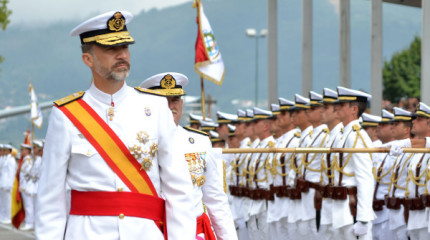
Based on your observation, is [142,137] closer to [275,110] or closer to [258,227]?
[258,227]

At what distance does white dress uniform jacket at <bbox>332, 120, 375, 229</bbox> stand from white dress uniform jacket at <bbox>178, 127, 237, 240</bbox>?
3.56 m

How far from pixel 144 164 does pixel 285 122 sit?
8.58m

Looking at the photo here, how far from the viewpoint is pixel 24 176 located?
26266mm

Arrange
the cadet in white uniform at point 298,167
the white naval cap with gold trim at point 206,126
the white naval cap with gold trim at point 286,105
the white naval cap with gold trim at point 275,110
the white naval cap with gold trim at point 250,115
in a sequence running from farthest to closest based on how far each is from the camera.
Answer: the white naval cap with gold trim at point 206,126, the white naval cap with gold trim at point 250,115, the white naval cap with gold trim at point 275,110, the white naval cap with gold trim at point 286,105, the cadet in white uniform at point 298,167

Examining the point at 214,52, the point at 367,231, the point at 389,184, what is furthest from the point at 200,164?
the point at 214,52

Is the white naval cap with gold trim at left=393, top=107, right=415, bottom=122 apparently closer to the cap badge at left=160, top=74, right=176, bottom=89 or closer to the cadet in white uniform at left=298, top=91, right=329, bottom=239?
the cadet in white uniform at left=298, top=91, right=329, bottom=239

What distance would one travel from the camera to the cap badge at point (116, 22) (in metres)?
4.75

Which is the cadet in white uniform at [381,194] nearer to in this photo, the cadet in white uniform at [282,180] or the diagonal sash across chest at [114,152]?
the cadet in white uniform at [282,180]

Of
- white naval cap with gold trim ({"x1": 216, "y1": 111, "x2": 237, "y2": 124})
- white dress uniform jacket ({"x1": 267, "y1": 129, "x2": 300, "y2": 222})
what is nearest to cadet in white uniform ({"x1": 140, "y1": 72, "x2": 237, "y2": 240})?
white dress uniform jacket ({"x1": 267, "y1": 129, "x2": 300, "y2": 222})

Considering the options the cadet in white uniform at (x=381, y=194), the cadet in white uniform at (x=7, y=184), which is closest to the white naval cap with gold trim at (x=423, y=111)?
the cadet in white uniform at (x=381, y=194)

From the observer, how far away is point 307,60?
65.7ft

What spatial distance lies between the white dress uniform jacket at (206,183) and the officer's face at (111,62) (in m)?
1.68

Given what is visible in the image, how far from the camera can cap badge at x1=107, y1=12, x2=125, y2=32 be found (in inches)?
187

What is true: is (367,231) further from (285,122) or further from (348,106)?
(285,122)
